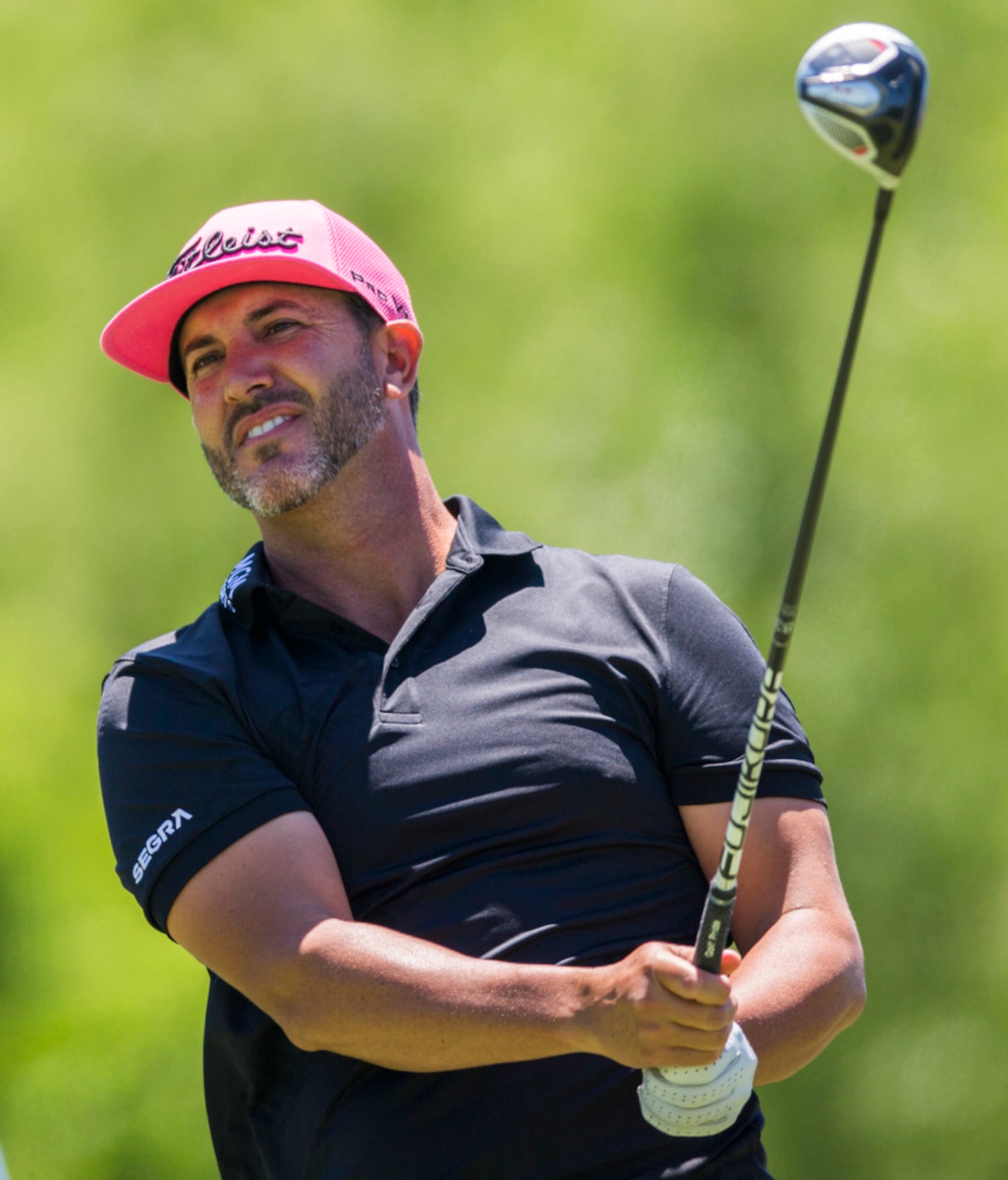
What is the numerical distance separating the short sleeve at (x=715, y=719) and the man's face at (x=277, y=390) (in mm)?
439

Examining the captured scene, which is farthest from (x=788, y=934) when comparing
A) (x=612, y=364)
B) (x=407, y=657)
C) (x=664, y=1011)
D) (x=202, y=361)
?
(x=612, y=364)

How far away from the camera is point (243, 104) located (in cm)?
273

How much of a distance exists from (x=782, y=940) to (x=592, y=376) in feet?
4.76

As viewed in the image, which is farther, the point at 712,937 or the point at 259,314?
the point at 259,314

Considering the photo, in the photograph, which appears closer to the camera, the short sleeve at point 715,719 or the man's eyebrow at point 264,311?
the short sleeve at point 715,719

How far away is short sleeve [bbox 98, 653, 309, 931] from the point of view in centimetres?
143

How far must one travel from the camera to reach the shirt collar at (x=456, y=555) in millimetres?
1645

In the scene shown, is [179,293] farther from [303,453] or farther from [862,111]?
[862,111]

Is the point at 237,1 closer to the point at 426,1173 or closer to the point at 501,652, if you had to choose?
the point at 501,652

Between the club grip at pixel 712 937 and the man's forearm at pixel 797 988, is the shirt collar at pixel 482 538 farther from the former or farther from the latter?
the club grip at pixel 712 937

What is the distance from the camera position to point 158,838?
4.75ft

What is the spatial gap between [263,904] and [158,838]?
0.14 metres

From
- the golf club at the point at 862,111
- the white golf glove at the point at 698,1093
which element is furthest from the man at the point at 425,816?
the golf club at the point at 862,111

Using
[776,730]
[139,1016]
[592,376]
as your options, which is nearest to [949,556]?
[592,376]
